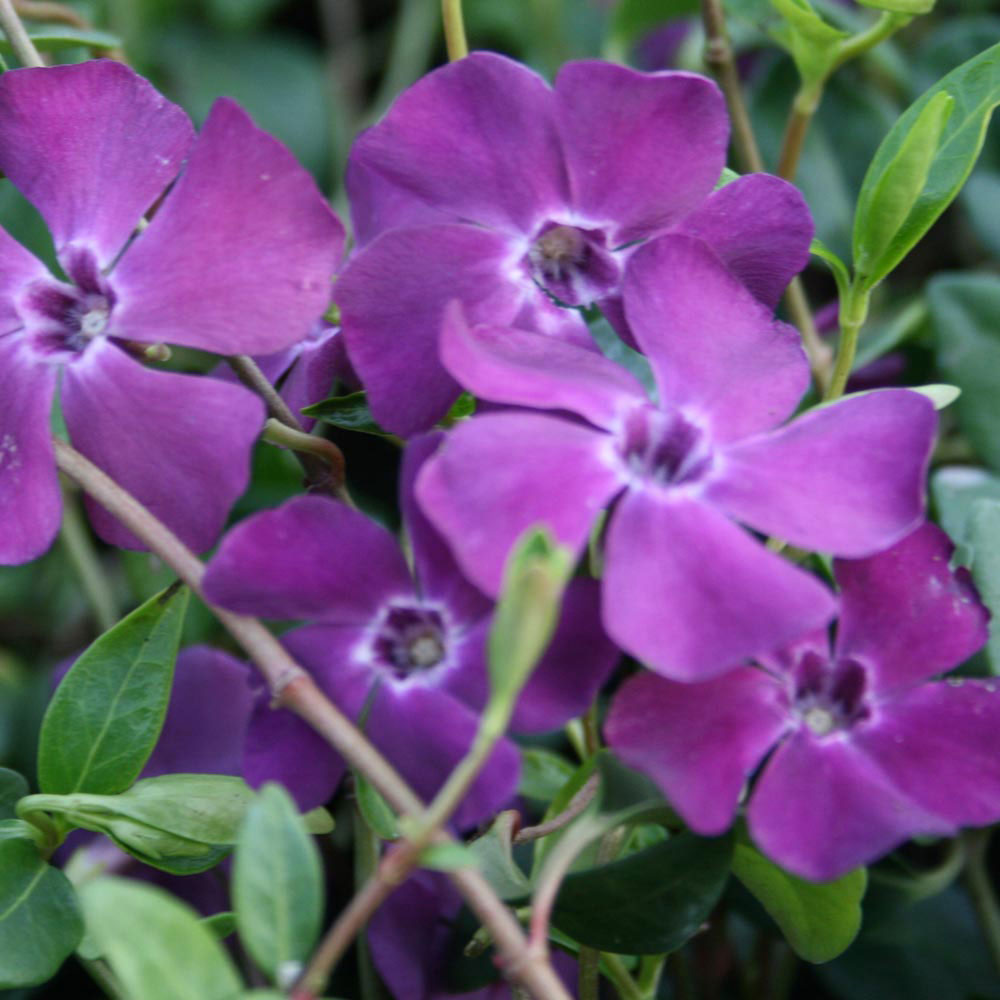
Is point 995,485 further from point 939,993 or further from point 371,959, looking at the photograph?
point 371,959

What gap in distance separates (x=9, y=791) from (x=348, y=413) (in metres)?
0.25

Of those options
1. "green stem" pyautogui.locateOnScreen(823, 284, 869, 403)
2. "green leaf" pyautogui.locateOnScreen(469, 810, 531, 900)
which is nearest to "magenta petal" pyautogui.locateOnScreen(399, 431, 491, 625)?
"green leaf" pyautogui.locateOnScreen(469, 810, 531, 900)

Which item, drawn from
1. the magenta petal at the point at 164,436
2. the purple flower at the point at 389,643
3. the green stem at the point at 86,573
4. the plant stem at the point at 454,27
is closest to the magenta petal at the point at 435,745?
the purple flower at the point at 389,643

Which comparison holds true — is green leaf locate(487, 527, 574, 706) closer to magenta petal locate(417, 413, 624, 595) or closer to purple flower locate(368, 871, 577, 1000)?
magenta petal locate(417, 413, 624, 595)

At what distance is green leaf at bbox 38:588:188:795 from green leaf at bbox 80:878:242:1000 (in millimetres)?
190

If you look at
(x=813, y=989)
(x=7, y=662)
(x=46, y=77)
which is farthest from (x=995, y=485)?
(x=7, y=662)

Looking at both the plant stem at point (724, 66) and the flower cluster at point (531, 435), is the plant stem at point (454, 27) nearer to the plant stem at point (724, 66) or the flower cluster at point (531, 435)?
the flower cluster at point (531, 435)

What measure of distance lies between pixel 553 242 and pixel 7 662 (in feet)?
2.75

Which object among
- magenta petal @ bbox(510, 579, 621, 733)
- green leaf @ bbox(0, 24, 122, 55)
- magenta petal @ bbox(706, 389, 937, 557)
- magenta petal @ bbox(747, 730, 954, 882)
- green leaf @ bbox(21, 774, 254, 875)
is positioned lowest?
green leaf @ bbox(21, 774, 254, 875)

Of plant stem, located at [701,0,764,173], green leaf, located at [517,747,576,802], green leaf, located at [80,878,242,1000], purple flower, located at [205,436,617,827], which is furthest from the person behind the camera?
plant stem, located at [701,0,764,173]

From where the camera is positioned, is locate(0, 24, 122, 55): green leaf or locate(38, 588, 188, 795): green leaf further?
locate(0, 24, 122, 55): green leaf

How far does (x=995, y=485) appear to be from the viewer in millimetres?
874

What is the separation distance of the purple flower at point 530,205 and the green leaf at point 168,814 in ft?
0.60

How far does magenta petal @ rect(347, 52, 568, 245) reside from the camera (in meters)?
0.61
